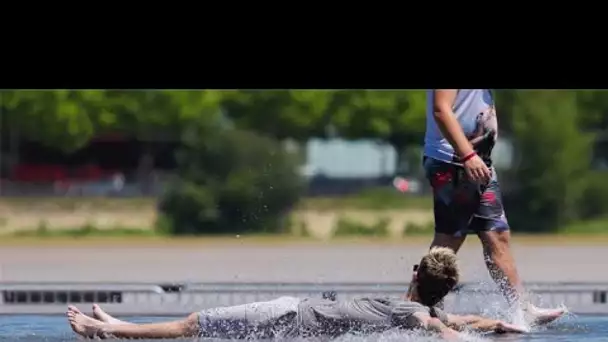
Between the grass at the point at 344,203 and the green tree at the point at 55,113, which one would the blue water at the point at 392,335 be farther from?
the green tree at the point at 55,113

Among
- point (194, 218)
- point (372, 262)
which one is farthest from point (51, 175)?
point (372, 262)

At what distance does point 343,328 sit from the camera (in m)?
5.98

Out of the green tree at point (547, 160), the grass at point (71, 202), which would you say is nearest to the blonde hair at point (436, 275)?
the green tree at point (547, 160)

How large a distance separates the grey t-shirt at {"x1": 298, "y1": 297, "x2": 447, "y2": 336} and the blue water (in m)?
0.06

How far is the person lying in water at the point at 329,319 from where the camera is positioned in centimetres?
582

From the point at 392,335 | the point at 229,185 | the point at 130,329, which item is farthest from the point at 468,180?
the point at 229,185

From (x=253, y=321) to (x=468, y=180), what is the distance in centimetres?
143

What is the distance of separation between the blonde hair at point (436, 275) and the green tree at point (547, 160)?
16.0 meters

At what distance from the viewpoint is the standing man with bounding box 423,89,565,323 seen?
267 inches

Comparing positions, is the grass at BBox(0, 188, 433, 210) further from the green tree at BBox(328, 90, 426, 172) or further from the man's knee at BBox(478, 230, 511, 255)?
the man's knee at BBox(478, 230, 511, 255)

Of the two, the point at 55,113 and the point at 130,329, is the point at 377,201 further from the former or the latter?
the point at 130,329

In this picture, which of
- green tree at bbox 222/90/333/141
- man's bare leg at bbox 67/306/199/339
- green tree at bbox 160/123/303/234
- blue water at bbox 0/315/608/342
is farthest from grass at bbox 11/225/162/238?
man's bare leg at bbox 67/306/199/339
